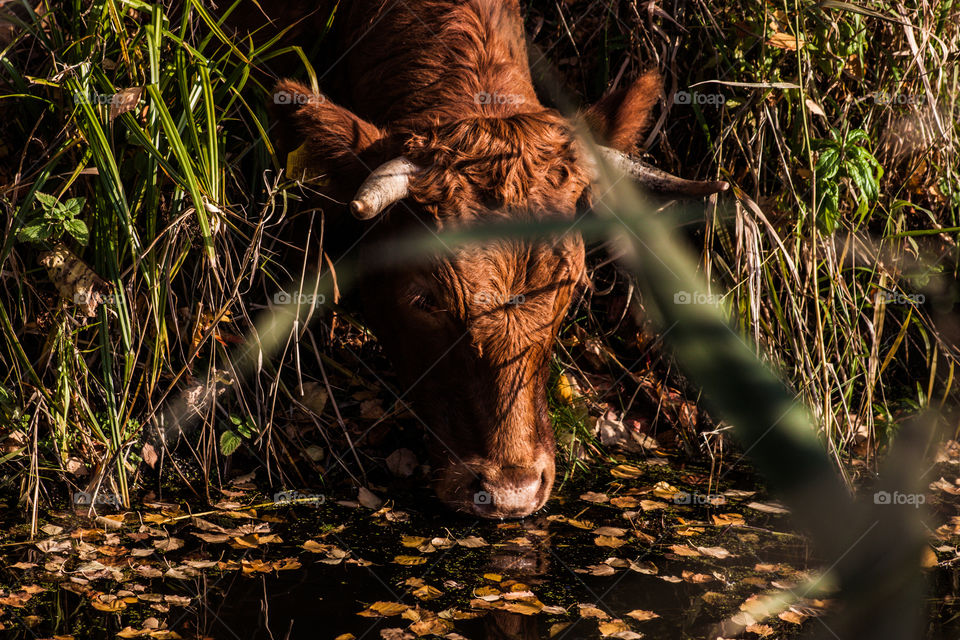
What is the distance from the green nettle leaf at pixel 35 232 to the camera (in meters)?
3.70

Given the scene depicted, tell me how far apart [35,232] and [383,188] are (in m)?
1.45

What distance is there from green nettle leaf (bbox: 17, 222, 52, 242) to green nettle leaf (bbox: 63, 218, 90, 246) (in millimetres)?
73

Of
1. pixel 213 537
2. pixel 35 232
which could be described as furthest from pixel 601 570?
pixel 35 232

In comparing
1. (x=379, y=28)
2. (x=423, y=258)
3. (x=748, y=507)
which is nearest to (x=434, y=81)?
(x=379, y=28)

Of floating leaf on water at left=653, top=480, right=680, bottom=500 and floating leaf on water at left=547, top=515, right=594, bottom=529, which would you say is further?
floating leaf on water at left=653, top=480, right=680, bottom=500

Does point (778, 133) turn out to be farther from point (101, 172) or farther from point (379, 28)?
point (101, 172)

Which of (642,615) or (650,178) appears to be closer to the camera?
(642,615)

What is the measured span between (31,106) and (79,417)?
4.83ft

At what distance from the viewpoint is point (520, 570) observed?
3.52 metres

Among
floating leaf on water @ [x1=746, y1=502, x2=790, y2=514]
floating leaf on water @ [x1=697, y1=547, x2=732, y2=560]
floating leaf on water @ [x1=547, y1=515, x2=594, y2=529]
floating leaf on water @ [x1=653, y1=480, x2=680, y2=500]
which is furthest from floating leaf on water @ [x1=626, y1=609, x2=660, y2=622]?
floating leaf on water @ [x1=746, y1=502, x2=790, y2=514]

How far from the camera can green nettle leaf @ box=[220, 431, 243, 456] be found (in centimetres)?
410

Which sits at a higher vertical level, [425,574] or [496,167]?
[496,167]

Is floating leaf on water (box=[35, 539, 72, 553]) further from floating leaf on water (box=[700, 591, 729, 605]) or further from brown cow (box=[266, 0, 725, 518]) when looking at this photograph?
floating leaf on water (box=[700, 591, 729, 605])

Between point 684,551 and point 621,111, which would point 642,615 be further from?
point 621,111
